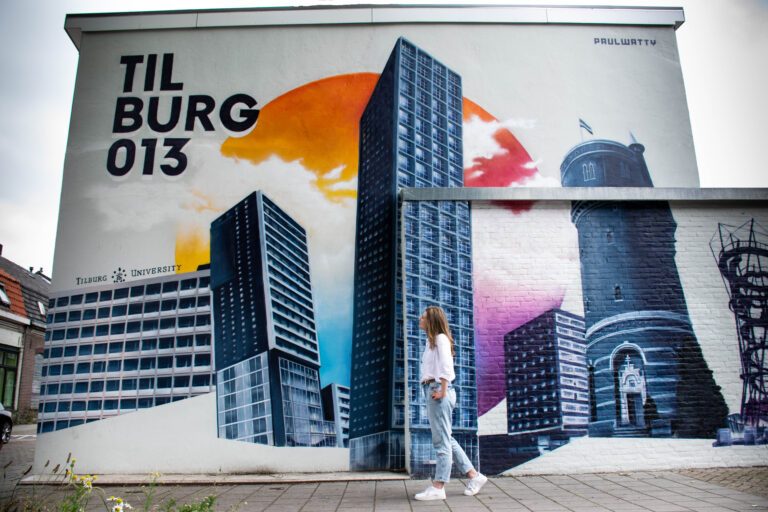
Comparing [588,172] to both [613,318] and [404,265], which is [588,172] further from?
[404,265]

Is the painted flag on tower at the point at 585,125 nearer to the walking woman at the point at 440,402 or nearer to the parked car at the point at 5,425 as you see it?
the walking woman at the point at 440,402

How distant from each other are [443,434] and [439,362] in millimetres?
708

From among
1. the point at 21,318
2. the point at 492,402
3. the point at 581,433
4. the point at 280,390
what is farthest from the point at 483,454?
the point at 21,318

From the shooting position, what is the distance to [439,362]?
562 cm

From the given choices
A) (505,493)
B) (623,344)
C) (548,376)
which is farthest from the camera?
(623,344)

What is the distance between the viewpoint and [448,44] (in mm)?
9359

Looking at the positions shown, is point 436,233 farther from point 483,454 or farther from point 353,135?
point 483,454

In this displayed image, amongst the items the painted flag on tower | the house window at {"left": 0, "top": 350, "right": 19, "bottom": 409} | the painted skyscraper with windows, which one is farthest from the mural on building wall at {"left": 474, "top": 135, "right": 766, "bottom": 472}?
the house window at {"left": 0, "top": 350, "right": 19, "bottom": 409}

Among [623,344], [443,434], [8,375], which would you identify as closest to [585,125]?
[623,344]

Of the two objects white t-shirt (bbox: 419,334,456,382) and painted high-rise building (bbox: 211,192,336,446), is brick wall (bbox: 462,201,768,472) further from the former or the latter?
painted high-rise building (bbox: 211,192,336,446)

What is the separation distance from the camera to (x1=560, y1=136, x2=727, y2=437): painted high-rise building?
711 cm

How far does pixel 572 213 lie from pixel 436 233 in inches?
74.5

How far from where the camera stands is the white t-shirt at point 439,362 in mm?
5586

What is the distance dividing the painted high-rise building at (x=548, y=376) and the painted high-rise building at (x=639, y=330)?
0.19 meters
